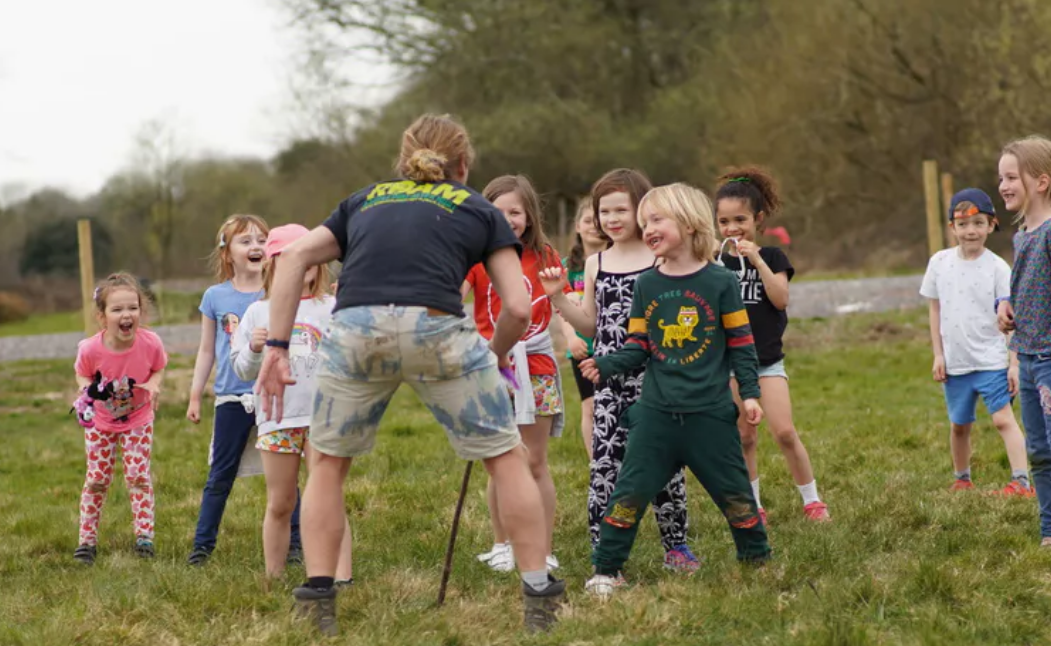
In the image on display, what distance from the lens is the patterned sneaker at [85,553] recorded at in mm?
6227

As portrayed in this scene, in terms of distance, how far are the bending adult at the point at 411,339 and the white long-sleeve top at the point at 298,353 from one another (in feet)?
2.55

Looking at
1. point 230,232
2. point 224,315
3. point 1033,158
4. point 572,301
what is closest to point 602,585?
point 572,301

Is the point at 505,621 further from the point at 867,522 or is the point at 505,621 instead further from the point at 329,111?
the point at 329,111

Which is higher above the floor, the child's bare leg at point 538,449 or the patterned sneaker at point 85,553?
the child's bare leg at point 538,449

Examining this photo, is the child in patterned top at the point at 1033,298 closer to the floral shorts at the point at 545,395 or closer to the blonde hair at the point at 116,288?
the floral shorts at the point at 545,395

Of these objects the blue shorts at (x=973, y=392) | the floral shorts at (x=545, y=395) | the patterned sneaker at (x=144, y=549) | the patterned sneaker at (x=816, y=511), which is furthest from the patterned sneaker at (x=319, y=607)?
the blue shorts at (x=973, y=392)

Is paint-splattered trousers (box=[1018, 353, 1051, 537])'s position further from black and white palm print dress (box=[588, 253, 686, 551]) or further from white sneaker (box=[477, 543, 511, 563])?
white sneaker (box=[477, 543, 511, 563])

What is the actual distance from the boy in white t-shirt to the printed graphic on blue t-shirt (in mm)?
3711

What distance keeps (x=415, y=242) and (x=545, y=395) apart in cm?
152

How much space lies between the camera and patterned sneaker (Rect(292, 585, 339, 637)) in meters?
4.29

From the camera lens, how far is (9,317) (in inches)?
1328

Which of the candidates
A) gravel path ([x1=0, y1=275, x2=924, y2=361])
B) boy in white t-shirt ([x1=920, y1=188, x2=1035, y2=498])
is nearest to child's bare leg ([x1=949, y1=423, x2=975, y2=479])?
boy in white t-shirt ([x1=920, y1=188, x2=1035, y2=498])

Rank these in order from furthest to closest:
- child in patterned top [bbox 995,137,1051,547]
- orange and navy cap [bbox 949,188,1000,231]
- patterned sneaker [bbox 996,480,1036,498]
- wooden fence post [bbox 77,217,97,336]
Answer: wooden fence post [bbox 77,217,97,336]
orange and navy cap [bbox 949,188,1000,231]
patterned sneaker [bbox 996,480,1036,498]
child in patterned top [bbox 995,137,1051,547]

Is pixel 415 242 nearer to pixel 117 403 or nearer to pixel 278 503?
pixel 278 503
